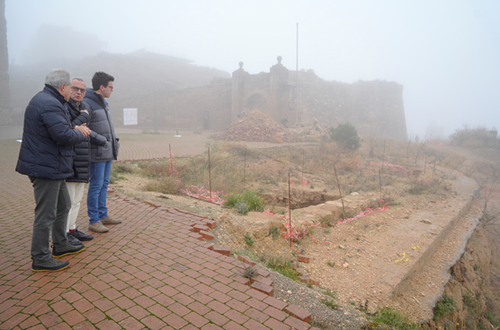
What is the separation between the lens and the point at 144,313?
210cm

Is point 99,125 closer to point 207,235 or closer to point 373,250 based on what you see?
point 207,235

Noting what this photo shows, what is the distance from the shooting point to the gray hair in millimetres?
2596

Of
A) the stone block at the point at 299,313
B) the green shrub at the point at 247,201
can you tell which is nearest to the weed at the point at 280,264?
the stone block at the point at 299,313

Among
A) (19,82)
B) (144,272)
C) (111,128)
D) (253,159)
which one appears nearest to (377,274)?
(144,272)

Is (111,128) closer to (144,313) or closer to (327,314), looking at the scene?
(144,313)

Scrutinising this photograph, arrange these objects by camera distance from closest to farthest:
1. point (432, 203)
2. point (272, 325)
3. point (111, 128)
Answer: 1. point (272, 325)
2. point (111, 128)
3. point (432, 203)

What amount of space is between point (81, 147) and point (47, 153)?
1.64 feet

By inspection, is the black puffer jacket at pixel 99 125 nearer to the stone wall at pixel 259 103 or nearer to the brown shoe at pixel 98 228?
the brown shoe at pixel 98 228

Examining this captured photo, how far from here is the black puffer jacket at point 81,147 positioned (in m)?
2.94

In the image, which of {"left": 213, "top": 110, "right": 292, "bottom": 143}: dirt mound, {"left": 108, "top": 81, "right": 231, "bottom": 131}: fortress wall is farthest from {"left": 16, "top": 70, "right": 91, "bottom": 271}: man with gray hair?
{"left": 108, "top": 81, "right": 231, "bottom": 131}: fortress wall

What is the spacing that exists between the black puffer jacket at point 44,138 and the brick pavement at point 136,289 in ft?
2.95

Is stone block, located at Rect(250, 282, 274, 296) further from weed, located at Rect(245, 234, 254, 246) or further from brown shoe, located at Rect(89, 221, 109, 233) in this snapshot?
brown shoe, located at Rect(89, 221, 109, 233)

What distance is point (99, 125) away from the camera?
134 inches

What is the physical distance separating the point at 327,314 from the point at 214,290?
0.94 metres
